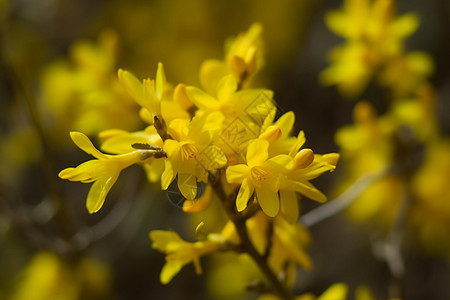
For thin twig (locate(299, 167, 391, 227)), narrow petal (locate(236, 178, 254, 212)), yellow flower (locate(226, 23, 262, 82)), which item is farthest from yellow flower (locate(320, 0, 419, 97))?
narrow petal (locate(236, 178, 254, 212))

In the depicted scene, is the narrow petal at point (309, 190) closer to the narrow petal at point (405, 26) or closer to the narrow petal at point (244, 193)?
the narrow petal at point (244, 193)

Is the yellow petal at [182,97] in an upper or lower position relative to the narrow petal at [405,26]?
upper

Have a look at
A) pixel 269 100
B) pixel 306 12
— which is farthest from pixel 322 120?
pixel 269 100

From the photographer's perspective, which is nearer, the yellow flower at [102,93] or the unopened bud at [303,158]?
the unopened bud at [303,158]

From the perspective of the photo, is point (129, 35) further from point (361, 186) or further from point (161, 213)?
point (361, 186)

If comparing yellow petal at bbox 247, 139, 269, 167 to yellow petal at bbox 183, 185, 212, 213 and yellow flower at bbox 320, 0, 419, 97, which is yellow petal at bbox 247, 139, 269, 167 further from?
yellow flower at bbox 320, 0, 419, 97

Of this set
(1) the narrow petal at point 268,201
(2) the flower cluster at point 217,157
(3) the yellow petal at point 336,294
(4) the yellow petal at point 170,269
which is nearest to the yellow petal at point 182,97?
(2) the flower cluster at point 217,157

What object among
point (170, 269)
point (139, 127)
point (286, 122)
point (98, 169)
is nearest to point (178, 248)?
point (170, 269)
